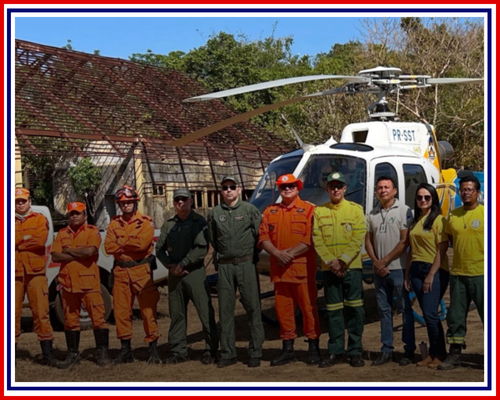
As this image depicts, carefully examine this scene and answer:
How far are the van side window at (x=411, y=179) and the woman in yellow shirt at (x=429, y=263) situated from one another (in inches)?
103

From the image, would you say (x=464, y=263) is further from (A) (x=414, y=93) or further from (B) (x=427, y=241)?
(A) (x=414, y=93)

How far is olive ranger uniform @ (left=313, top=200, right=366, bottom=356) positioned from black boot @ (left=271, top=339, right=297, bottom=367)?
0.40 meters

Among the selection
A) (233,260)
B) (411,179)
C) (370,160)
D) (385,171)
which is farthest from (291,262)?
(411,179)

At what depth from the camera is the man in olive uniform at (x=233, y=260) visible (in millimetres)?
7629

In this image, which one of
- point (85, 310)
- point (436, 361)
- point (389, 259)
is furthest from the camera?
point (85, 310)

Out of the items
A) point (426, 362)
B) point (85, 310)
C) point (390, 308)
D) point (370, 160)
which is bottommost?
point (426, 362)

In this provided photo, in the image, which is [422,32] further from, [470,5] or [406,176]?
[470,5]

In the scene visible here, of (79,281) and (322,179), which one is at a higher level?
(322,179)

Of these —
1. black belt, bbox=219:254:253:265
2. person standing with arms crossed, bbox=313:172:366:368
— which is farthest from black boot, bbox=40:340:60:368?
person standing with arms crossed, bbox=313:172:366:368

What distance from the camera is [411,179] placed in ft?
32.4

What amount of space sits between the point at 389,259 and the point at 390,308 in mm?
515

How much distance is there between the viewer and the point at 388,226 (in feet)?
24.3

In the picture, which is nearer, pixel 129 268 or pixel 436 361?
pixel 436 361

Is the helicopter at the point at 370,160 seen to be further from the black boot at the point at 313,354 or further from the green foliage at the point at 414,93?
the green foliage at the point at 414,93
